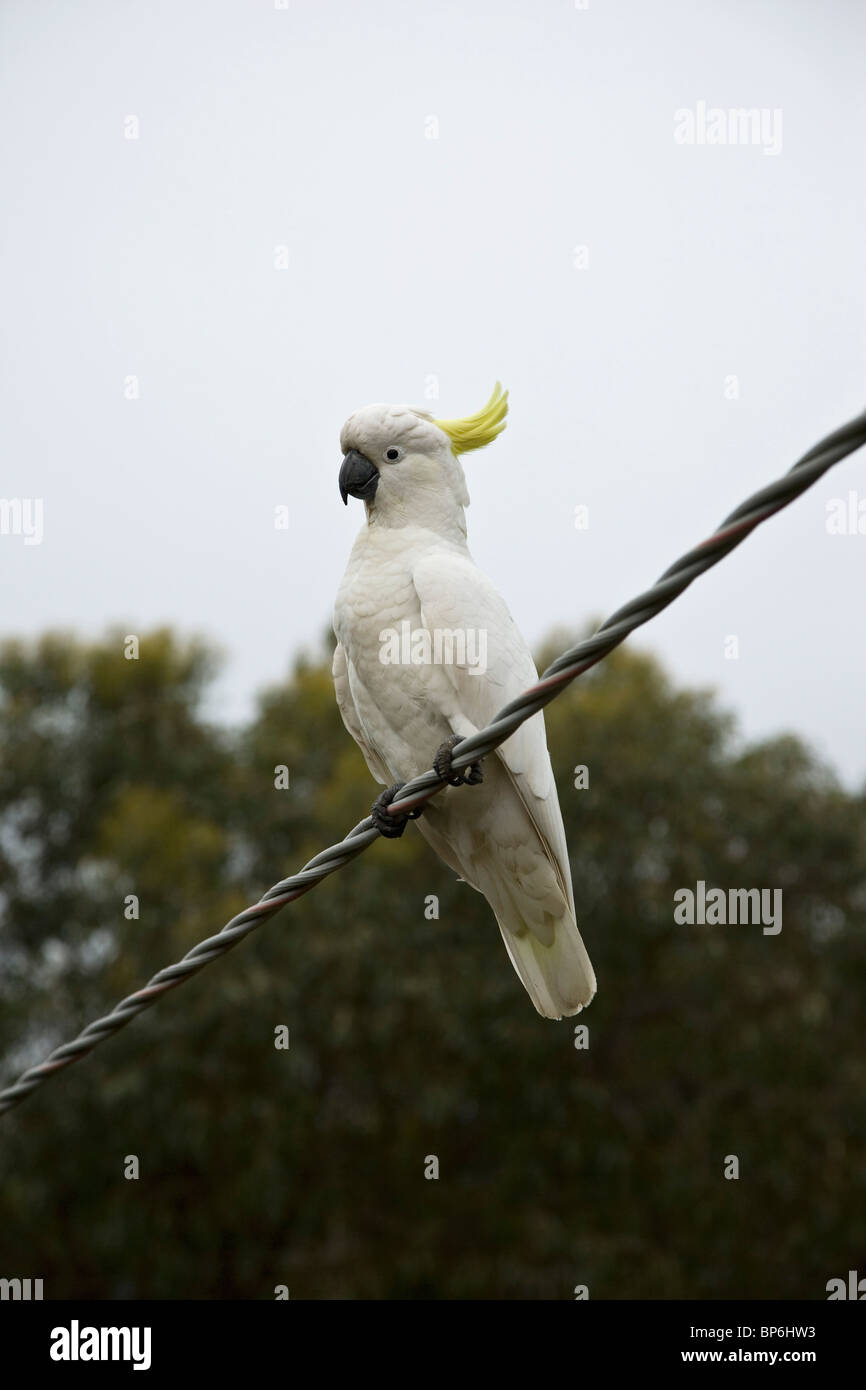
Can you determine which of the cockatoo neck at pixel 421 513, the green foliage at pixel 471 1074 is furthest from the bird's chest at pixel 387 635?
the green foliage at pixel 471 1074

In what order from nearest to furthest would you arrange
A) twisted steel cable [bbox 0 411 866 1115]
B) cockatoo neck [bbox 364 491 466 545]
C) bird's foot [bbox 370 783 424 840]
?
1. twisted steel cable [bbox 0 411 866 1115]
2. bird's foot [bbox 370 783 424 840]
3. cockatoo neck [bbox 364 491 466 545]

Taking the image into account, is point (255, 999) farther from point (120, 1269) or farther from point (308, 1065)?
point (120, 1269)

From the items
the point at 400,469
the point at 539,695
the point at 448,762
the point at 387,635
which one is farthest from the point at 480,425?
the point at 539,695

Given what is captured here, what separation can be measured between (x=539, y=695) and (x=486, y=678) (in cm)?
100

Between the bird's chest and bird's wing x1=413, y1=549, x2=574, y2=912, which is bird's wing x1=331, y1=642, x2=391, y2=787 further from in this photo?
bird's wing x1=413, y1=549, x2=574, y2=912

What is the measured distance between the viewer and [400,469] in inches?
126

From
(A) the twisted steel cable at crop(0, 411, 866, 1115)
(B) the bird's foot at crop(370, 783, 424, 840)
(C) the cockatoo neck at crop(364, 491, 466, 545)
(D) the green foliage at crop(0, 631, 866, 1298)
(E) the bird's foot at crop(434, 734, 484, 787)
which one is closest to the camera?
(A) the twisted steel cable at crop(0, 411, 866, 1115)

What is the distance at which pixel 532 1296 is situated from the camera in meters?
9.41

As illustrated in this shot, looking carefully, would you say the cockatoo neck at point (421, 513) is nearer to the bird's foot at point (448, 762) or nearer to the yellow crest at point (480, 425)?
the yellow crest at point (480, 425)

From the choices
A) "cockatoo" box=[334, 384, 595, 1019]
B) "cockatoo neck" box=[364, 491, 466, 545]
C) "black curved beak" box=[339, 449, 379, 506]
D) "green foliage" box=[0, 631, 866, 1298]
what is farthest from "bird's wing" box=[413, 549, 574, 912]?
"green foliage" box=[0, 631, 866, 1298]

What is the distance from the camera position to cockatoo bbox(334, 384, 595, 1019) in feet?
9.88

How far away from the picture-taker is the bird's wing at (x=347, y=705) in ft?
10.8

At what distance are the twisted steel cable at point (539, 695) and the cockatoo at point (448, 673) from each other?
46 cm
